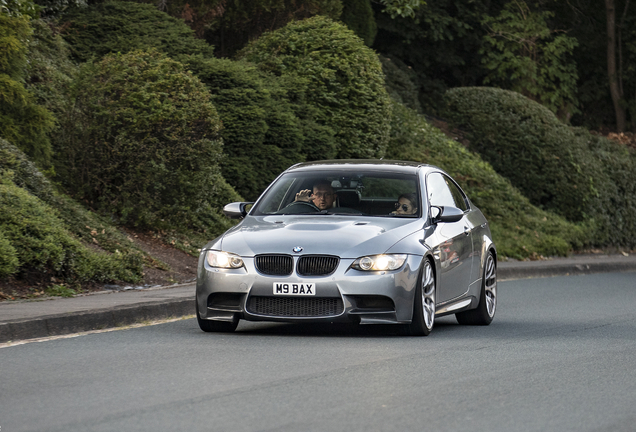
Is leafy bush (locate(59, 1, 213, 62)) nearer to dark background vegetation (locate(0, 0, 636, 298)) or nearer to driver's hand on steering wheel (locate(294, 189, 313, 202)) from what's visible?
dark background vegetation (locate(0, 0, 636, 298))

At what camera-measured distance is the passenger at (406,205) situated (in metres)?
10.9

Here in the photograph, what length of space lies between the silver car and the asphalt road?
296 millimetres

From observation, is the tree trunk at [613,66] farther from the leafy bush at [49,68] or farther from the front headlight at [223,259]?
the front headlight at [223,259]

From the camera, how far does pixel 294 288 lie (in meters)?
9.59

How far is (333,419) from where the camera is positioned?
6.34m

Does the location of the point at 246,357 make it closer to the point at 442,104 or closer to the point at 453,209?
the point at 453,209

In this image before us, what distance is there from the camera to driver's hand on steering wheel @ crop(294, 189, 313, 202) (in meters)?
11.1

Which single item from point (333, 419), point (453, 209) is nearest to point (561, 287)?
point (453, 209)

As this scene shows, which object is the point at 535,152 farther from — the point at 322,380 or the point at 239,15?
the point at 322,380

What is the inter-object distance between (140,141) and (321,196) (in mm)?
5203

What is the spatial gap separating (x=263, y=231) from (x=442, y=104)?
24.4 m

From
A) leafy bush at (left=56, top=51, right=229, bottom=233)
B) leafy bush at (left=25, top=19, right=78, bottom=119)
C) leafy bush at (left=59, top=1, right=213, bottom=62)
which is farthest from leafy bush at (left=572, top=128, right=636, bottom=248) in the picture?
leafy bush at (left=56, top=51, right=229, bottom=233)

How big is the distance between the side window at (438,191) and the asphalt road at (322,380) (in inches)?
51.5

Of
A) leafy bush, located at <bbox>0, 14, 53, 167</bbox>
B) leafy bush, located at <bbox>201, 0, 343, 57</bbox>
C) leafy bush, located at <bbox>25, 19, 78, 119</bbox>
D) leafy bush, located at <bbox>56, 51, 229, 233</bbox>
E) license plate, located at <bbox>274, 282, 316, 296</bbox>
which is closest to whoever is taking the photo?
license plate, located at <bbox>274, 282, 316, 296</bbox>
